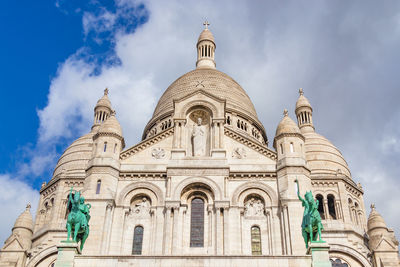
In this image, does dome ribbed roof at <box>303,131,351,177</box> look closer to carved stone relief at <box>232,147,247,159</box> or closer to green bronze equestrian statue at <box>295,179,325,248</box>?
carved stone relief at <box>232,147,247,159</box>

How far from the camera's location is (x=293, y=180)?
32.0m

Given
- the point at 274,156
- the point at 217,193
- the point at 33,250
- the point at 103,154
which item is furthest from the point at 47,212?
the point at 274,156

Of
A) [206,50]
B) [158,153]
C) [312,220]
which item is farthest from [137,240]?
[206,50]

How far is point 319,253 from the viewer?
81.1 ft

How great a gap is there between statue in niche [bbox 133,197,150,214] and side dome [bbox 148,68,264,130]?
56.3 feet

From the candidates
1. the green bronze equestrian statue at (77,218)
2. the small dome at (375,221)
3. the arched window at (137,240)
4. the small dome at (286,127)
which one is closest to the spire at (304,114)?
the small dome at (375,221)

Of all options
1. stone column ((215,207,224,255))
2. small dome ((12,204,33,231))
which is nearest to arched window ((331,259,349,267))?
stone column ((215,207,224,255))

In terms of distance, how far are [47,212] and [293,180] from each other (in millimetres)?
21763

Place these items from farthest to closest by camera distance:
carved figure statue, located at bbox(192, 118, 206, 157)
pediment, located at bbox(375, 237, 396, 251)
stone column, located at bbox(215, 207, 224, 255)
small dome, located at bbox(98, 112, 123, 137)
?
1. pediment, located at bbox(375, 237, 396, 251)
2. small dome, located at bbox(98, 112, 123, 137)
3. carved figure statue, located at bbox(192, 118, 206, 157)
4. stone column, located at bbox(215, 207, 224, 255)

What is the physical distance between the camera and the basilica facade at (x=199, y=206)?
2998 cm

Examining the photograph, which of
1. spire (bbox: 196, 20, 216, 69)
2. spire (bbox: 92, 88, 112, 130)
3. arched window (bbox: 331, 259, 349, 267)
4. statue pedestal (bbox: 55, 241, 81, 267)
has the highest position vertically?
spire (bbox: 196, 20, 216, 69)

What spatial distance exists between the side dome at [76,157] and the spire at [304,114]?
68.4 ft

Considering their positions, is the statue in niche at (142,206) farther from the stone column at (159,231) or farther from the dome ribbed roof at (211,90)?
the dome ribbed roof at (211,90)

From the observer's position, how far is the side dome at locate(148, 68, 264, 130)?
165 ft
